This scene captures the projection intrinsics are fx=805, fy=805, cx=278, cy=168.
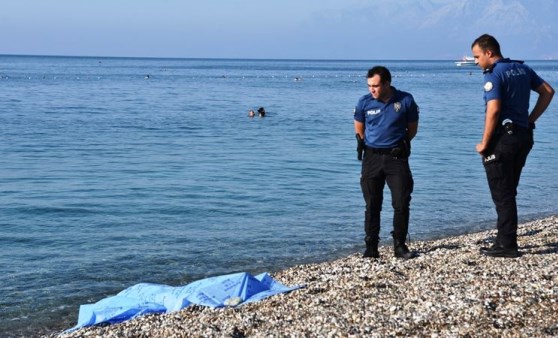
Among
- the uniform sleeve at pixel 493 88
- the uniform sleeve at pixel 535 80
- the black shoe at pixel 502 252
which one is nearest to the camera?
the uniform sleeve at pixel 493 88

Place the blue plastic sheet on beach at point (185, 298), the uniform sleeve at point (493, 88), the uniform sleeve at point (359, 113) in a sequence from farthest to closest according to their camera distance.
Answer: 1. the uniform sleeve at point (359, 113)
2. the uniform sleeve at point (493, 88)
3. the blue plastic sheet on beach at point (185, 298)


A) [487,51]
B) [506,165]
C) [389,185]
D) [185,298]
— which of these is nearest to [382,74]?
[487,51]

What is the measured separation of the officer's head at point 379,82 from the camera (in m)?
9.04

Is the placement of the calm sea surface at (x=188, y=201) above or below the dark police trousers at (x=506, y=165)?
below

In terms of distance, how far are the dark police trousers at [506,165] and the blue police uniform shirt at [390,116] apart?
0.98 metres

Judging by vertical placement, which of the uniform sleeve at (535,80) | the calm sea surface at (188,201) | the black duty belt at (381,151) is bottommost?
the calm sea surface at (188,201)

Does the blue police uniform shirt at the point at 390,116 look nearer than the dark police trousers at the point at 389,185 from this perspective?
Yes

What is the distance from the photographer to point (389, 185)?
9422 mm

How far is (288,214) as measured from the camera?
53.7ft

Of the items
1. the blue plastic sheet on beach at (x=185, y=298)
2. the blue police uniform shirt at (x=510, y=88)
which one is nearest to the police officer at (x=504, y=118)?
the blue police uniform shirt at (x=510, y=88)

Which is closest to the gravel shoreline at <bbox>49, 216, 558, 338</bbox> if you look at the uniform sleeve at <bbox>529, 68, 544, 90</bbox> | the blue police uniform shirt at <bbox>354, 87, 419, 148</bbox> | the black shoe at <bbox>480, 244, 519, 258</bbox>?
the black shoe at <bbox>480, 244, 519, 258</bbox>

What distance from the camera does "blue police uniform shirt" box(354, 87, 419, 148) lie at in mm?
9172

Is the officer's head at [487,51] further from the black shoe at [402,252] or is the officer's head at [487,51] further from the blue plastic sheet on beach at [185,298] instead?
the blue plastic sheet on beach at [185,298]

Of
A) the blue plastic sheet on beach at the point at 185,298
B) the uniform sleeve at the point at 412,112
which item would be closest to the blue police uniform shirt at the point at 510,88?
the uniform sleeve at the point at 412,112
